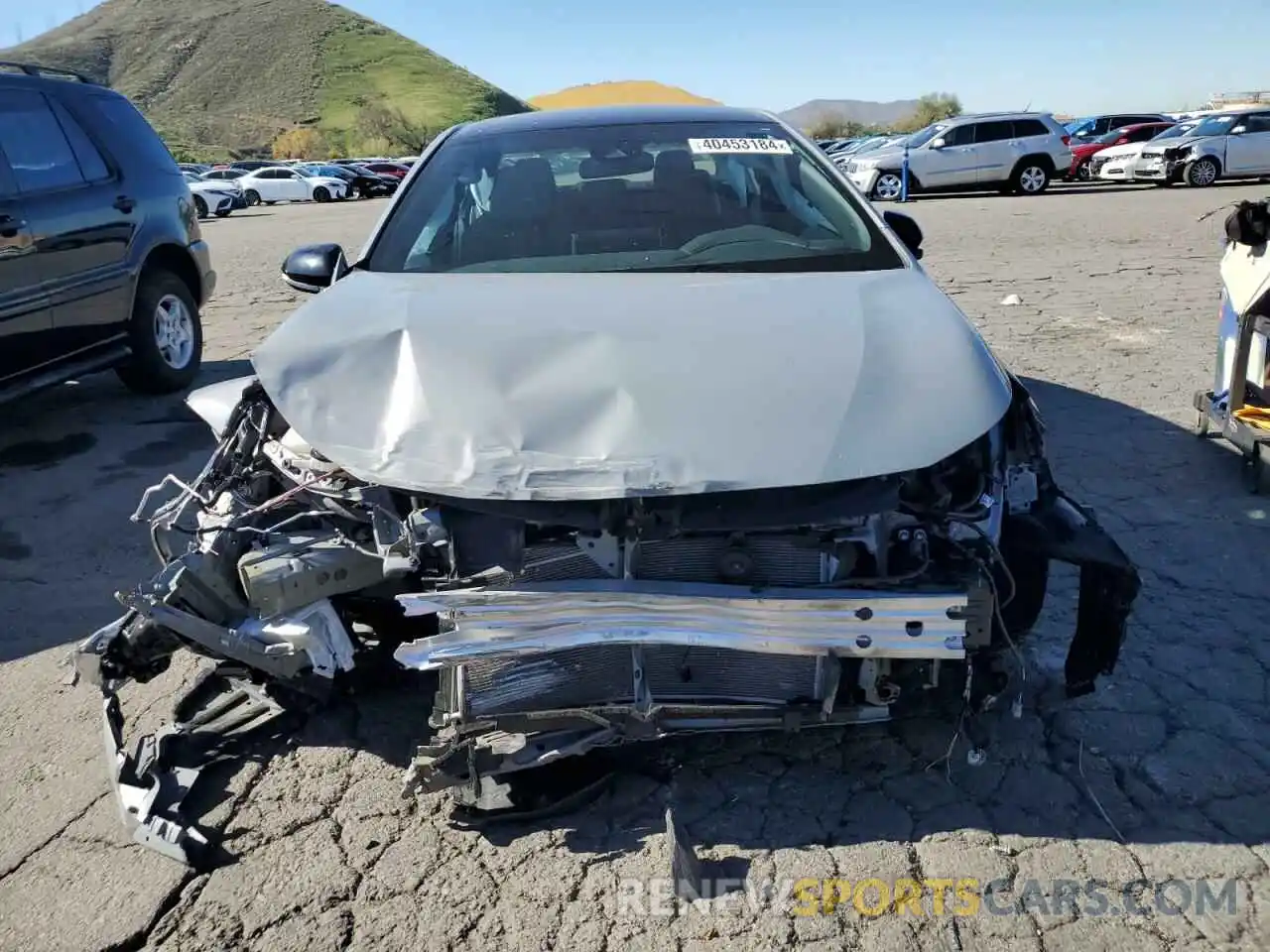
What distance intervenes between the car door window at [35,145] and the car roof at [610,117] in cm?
290

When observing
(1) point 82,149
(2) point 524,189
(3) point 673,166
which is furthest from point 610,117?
(1) point 82,149

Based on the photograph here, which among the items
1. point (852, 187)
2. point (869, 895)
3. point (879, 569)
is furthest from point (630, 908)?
point (852, 187)

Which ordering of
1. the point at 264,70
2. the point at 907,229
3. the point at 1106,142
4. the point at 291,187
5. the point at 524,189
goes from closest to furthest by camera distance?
the point at 524,189 → the point at 907,229 → the point at 1106,142 → the point at 291,187 → the point at 264,70

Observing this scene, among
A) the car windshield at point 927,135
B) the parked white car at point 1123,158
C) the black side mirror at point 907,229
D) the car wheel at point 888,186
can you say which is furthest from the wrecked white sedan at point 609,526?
the parked white car at point 1123,158

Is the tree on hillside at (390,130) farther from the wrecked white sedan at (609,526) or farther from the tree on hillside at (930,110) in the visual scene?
the wrecked white sedan at (609,526)

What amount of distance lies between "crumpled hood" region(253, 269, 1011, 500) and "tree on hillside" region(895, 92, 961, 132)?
64628mm

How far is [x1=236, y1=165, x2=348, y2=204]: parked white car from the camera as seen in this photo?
33.0 m

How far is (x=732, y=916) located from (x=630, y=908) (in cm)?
23

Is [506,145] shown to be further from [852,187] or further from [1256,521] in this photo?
[1256,521]

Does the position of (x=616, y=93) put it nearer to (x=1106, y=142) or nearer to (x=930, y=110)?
(x=930, y=110)

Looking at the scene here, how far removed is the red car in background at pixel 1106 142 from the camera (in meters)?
23.0

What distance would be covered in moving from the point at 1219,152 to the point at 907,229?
19.8m

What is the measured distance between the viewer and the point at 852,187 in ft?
12.0

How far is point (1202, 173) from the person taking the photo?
20000 mm
